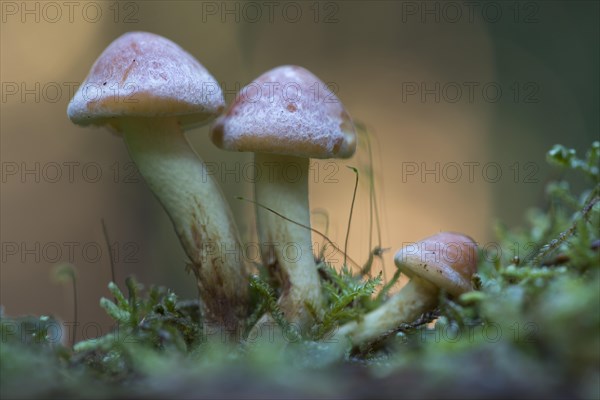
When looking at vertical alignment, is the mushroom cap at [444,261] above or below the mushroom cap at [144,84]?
below

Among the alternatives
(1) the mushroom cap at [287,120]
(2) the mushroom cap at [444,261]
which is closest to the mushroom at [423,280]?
(2) the mushroom cap at [444,261]

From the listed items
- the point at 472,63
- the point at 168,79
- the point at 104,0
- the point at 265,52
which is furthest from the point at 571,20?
the point at 168,79

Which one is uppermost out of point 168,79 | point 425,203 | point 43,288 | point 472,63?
point 472,63

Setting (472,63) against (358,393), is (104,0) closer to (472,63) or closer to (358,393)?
(472,63)

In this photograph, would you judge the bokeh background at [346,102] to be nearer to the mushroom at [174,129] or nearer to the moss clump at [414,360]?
the mushroom at [174,129]

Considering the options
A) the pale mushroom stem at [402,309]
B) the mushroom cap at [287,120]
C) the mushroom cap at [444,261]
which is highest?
the mushroom cap at [287,120]

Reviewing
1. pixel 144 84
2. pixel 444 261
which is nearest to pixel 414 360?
pixel 444 261

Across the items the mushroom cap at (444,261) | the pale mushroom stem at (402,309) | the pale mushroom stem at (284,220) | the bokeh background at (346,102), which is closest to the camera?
the mushroom cap at (444,261)
